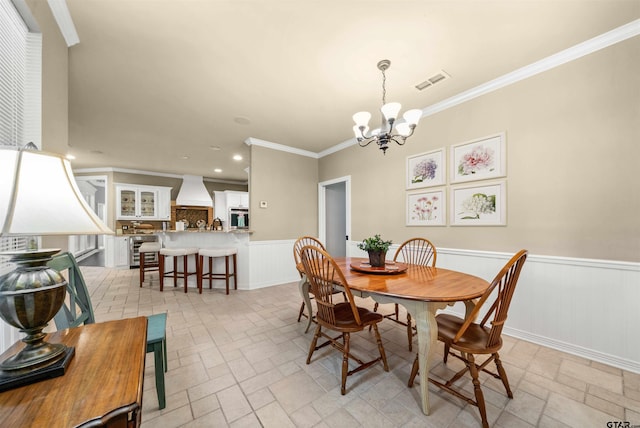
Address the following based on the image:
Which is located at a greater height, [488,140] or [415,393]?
[488,140]

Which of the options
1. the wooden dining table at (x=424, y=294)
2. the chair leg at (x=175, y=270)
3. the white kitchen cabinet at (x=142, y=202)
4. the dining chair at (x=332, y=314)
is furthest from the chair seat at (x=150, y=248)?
the wooden dining table at (x=424, y=294)

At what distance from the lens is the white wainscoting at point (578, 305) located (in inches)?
73.7

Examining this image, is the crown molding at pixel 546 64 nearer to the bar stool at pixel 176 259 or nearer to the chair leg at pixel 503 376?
the chair leg at pixel 503 376

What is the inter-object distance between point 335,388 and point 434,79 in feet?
9.62

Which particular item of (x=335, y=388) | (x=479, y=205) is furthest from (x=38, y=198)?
(x=479, y=205)

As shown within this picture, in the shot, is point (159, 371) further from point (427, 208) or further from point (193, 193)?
point (193, 193)

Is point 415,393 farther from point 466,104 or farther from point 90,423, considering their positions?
point 466,104

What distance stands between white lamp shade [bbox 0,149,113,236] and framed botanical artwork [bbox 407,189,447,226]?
3097 mm

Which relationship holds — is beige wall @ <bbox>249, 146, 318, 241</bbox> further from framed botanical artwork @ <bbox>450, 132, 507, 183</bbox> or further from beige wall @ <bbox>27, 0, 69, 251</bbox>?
framed botanical artwork @ <bbox>450, 132, 507, 183</bbox>

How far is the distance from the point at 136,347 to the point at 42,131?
1.46 meters

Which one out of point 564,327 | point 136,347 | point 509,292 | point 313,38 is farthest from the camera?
point 564,327

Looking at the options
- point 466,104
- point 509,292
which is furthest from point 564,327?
point 466,104

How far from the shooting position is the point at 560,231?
2.16 m

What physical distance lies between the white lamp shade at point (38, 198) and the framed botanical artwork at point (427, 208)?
3097 millimetres
